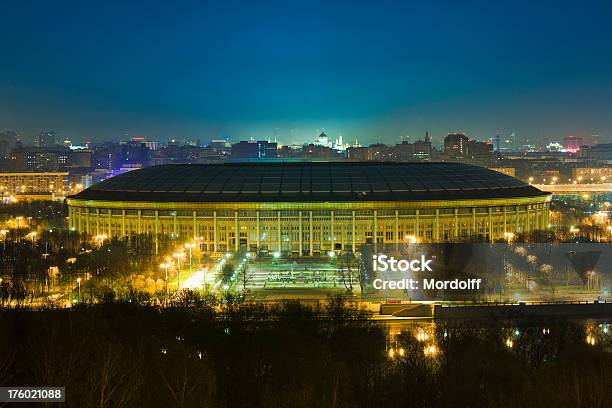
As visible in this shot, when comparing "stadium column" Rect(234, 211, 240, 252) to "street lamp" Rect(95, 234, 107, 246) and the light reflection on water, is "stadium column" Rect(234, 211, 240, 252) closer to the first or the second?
"street lamp" Rect(95, 234, 107, 246)

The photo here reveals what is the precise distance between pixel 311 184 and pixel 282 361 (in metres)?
50.1

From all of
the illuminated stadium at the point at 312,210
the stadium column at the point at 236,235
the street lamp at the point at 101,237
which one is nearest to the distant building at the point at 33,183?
the illuminated stadium at the point at 312,210

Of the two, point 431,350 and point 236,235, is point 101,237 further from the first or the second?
point 431,350

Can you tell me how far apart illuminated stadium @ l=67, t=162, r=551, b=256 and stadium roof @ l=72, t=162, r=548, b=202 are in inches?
4.0

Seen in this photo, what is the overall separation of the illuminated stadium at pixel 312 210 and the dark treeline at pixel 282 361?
35078 millimetres

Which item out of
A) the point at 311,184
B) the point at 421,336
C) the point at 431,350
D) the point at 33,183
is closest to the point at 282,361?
the point at 431,350

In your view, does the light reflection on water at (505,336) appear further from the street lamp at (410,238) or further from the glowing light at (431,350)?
the street lamp at (410,238)

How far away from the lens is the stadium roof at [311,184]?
82062 millimetres

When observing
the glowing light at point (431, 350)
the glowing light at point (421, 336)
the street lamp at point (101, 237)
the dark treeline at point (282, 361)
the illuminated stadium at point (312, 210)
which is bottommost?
the glowing light at point (421, 336)

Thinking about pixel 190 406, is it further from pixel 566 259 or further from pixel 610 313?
pixel 566 259

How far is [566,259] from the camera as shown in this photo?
189 ft

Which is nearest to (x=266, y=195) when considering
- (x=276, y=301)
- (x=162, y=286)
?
(x=162, y=286)

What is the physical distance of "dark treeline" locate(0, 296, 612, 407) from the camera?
88.8ft

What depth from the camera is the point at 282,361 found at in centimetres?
3506
